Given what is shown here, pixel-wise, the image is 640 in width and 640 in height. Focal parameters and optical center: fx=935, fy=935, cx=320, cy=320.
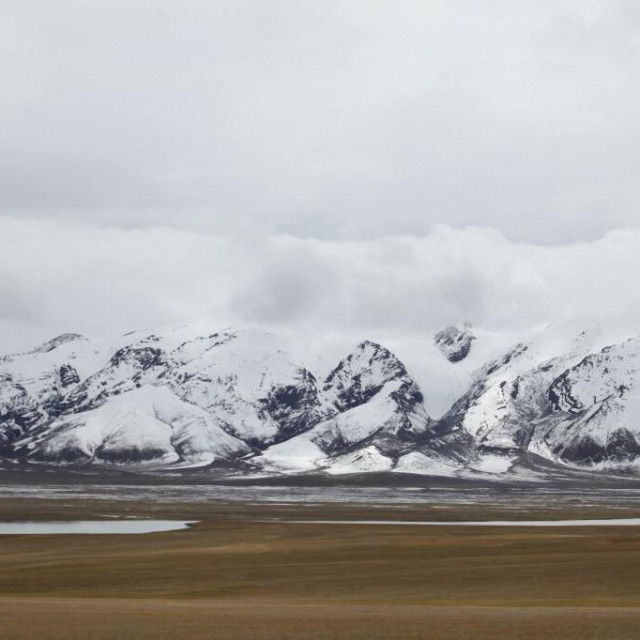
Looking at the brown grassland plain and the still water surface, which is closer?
the brown grassland plain

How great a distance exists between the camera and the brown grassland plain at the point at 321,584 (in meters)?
31.5

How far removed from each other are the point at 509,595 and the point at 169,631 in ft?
65.6

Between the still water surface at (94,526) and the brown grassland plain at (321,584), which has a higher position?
the brown grassland plain at (321,584)

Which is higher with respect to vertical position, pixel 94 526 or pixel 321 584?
pixel 321 584

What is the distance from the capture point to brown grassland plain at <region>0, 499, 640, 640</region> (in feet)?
103

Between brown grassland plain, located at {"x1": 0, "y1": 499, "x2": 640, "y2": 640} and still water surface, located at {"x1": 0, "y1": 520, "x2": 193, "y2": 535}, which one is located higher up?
brown grassland plain, located at {"x1": 0, "y1": 499, "x2": 640, "y2": 640}

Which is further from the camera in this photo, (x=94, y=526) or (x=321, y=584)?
(x=94, y=526)

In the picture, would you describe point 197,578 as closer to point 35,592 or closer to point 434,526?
point 35,592

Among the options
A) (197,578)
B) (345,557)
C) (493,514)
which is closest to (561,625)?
(197,578)

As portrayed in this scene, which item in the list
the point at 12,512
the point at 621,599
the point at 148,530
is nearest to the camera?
the point at 621,599

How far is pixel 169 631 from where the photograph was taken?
30.4 m

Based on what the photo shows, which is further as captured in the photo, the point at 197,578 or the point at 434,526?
the point at 434,526

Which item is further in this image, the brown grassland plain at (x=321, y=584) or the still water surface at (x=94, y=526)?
the still water surface at (x=94, y=526)

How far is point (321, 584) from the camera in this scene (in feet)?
165
